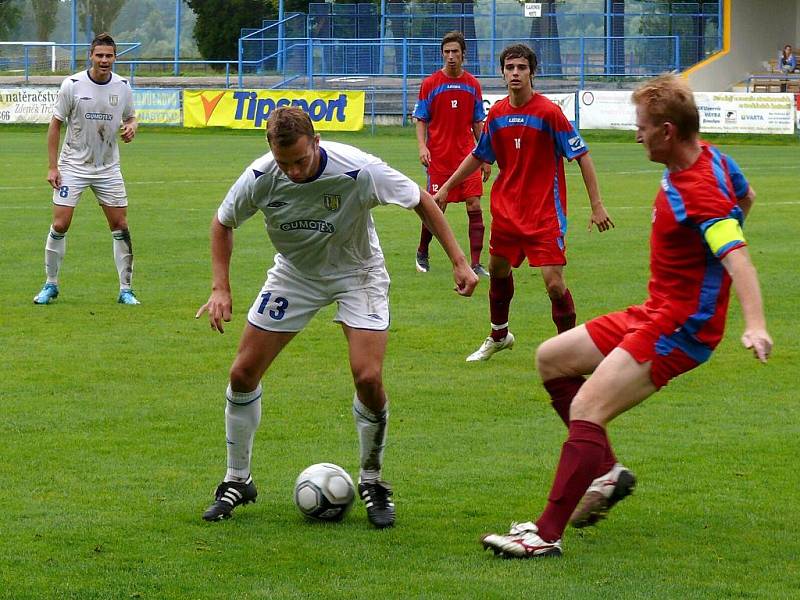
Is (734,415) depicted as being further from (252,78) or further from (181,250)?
(252,78)

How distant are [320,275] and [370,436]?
2.39 feet

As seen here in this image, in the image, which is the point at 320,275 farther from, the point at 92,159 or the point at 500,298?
the point at 92,159

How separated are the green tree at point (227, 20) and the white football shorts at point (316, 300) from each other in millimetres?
65715

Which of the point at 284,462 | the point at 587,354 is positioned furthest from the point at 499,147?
the point at 587,354

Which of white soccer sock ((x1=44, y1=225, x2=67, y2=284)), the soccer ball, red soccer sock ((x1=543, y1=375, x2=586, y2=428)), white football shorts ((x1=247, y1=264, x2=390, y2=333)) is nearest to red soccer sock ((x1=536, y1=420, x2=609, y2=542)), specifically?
red soccer sock ((x1=543, y1=375, x2=586, y2=428))

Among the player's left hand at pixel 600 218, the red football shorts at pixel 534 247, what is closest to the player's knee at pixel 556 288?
the red football shorts at pixel 534 247

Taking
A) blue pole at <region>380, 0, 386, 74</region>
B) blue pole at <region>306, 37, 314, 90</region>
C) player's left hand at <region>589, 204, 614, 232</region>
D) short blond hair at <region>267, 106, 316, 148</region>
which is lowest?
player's left hand at <region>589, 204, 614, 232</region>

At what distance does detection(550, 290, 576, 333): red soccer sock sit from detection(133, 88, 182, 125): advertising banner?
33.0 meters

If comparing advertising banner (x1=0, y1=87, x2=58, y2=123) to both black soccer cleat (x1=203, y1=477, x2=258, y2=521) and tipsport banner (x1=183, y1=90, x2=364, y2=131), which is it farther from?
black soccer cleat (x1=203, y1=477, x2=258, y2=521)

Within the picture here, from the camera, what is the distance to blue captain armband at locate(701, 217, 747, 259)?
4723 mm

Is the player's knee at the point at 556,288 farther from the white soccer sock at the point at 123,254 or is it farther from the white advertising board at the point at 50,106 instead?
the white advertising board at the point at 50,106

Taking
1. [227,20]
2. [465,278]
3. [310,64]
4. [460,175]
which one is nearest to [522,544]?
[465,278]

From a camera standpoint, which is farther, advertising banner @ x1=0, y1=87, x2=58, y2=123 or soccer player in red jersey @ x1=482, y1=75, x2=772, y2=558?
advertising banner @ x1=0, y1=87, x2=58, y2=123

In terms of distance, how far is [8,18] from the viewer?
95312 mm
